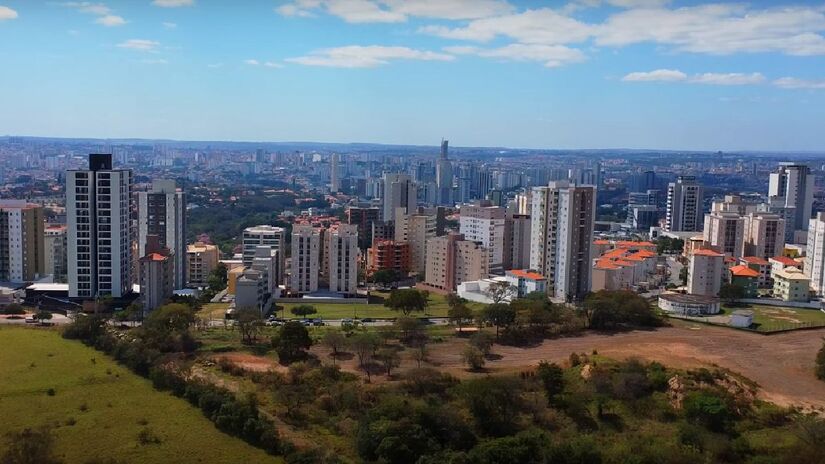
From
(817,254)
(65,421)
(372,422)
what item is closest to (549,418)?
(372,422)

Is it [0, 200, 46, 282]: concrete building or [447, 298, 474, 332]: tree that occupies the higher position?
[0, 200, 46, 282]: concrete building

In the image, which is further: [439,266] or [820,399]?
[439,266]

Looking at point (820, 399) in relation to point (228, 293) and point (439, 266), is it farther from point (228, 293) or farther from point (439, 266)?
point (228, 293)

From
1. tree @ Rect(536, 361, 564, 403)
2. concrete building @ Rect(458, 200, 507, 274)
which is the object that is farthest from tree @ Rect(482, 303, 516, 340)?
concrete building @ Rect(458, 200, 507, 274)

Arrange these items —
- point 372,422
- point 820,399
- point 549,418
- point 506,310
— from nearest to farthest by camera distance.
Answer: point 372,422
point 549,418
point 820,399
point 506,310

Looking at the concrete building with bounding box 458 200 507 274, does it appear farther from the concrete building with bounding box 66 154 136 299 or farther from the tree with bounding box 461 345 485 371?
the concrete building with bounding box 66 154 136 299

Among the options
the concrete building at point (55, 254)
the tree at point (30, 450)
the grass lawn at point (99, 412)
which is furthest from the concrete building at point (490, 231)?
the tree at point (30, 450)

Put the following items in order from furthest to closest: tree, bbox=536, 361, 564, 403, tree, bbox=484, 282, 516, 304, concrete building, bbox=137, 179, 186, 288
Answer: concrete building, bbox=137, 179, 186, 288, tree, bbox=484, 282, 516, 304, tree, bbox=536, 361, 564, 403
